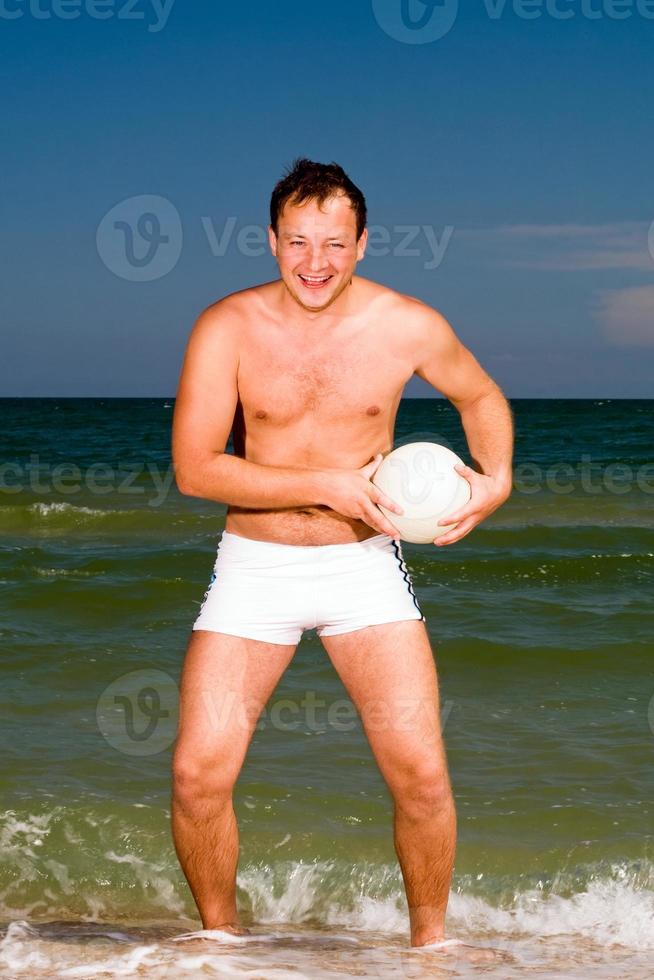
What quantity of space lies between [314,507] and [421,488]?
1.39ft

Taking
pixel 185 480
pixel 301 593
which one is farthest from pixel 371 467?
pixel 185 480

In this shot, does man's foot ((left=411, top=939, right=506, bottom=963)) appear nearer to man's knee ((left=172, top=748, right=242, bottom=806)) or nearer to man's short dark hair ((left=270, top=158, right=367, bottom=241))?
man's knee ((left=172, top=748, right=242, bottom=806))

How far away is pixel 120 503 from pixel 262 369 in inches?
615

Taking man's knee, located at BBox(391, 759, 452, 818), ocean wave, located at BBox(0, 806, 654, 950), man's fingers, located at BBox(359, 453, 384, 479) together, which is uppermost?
man's fingers, located at BBox(359, 453, 384, 479)

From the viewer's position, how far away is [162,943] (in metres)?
3.60

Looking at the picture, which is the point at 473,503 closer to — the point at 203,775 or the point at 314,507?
the point at 314,507

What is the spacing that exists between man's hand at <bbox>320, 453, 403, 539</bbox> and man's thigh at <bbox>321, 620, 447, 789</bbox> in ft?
1.26

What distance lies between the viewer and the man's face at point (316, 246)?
373 cm

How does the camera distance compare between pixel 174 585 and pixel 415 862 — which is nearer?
pixel 415 862

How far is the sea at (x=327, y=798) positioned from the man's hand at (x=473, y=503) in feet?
4.29

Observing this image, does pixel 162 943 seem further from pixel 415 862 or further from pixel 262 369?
pixel 262 369

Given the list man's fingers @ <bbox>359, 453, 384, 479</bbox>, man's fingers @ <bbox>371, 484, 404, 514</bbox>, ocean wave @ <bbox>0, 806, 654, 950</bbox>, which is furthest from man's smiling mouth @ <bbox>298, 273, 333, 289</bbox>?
ocean wave @ <bbox>0, 806, 654, 950</bbox>

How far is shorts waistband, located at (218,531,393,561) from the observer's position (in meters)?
3.82

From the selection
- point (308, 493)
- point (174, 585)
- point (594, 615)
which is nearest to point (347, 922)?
point (308, 493)
